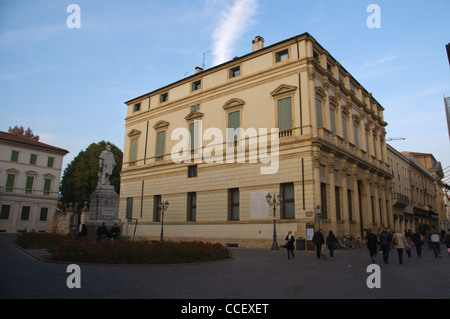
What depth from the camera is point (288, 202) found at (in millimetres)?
24312

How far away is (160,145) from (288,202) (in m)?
16.4

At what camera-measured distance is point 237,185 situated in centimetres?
2705

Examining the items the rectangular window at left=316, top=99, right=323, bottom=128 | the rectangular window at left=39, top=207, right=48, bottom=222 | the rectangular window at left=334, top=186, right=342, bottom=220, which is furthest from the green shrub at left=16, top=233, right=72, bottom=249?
the rectangular window at left=39, top=207, right=48, bottom=222

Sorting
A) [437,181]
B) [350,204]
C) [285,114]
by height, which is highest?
[437,181]

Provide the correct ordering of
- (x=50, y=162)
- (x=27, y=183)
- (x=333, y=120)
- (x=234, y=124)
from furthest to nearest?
(x=50, y=162)
(x=27, y=183)
(x=234, y=124)
(x=333, y=120)

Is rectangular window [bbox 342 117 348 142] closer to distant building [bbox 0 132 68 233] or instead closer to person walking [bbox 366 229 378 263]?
person walking [bbox 366 229 378 263]

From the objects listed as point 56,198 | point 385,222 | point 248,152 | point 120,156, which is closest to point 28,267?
point 248,152

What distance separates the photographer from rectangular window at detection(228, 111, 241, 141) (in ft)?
92.1

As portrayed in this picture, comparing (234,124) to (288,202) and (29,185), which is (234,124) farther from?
(29,185)

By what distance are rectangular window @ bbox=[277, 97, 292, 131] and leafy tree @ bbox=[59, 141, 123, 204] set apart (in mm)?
31429

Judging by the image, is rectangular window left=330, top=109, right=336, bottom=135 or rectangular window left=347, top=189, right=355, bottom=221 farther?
rectangular window left=347, top=189, right=355, bottom=221

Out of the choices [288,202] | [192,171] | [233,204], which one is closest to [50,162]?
[192,171]
